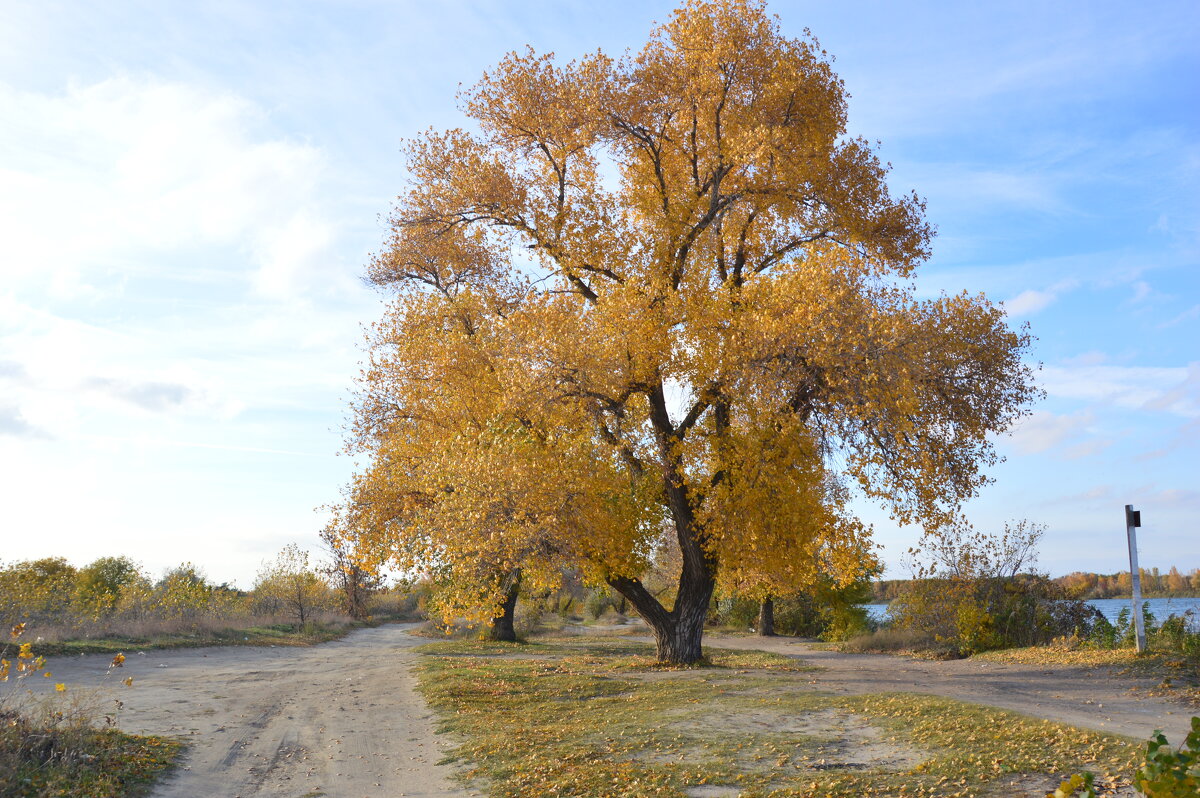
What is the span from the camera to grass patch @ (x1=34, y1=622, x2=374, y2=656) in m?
17.7

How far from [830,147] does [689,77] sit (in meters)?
3.32

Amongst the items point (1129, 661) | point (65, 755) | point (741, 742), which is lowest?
point (741, 742)

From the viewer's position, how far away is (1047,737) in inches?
324

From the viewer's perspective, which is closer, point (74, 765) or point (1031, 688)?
point (74, 765)

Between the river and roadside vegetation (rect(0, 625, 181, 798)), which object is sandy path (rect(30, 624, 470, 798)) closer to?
roadside vegetation (rect(0, 625, 181, 798))

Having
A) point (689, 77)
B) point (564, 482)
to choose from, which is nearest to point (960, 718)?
point (564, 482)

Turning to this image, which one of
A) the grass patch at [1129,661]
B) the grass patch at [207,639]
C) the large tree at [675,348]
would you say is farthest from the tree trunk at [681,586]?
the grass patch at [207,639]

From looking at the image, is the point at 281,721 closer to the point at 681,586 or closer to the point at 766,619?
the point at 681,586

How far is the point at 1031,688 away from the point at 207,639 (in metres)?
20.4

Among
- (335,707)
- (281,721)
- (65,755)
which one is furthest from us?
(335,707)

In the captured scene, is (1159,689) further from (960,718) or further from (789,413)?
(789,413)

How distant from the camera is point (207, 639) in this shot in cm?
2216

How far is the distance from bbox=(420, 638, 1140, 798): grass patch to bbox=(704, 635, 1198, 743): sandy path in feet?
2.82

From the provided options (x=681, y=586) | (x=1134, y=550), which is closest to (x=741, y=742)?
(x=681, y=586)
